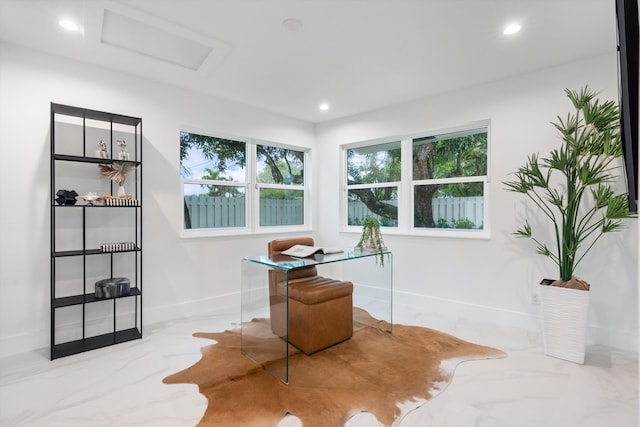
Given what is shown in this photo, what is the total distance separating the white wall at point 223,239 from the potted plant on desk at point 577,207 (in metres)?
0.26

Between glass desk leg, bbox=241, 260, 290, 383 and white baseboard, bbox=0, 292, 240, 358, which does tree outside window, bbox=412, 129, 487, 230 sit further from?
white baseboard, bbox=0, 292, 240, 358

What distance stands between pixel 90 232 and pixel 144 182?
25.8 inches

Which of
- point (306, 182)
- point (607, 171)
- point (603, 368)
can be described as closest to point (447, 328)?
point (603, 368)

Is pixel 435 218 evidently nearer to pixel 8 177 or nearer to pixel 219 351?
pixel 219 351

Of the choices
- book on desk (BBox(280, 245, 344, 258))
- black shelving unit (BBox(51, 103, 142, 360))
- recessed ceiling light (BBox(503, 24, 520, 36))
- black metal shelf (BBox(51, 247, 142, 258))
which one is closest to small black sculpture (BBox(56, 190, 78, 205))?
black shelving unit (BBox(51, 103, 142, 360))

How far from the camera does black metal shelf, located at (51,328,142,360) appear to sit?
2596mm

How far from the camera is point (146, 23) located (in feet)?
7.50

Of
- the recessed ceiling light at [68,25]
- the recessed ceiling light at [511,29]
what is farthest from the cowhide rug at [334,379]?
the recessed ceiling light at [68,25]

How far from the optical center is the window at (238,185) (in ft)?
12.3

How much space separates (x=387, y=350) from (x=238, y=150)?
288 cm

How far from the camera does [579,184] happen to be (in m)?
2.64

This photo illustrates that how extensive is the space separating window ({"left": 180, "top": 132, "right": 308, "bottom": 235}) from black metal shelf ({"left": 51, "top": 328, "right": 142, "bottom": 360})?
3.76ft

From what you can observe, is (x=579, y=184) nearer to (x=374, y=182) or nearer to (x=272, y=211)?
(x=374, y=182)

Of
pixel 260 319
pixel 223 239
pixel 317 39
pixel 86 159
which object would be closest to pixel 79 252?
pixel 86 159
